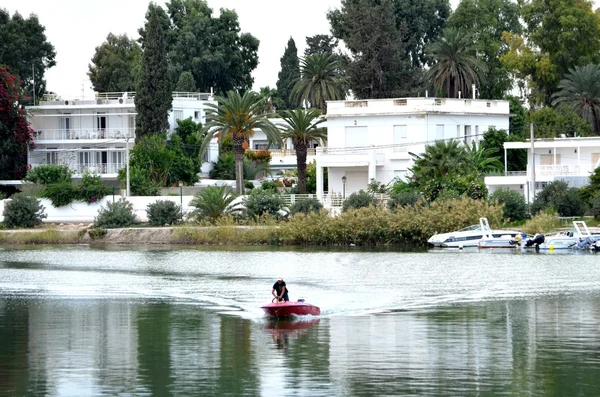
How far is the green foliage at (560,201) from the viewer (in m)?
87.3

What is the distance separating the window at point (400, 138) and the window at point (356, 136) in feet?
9.10

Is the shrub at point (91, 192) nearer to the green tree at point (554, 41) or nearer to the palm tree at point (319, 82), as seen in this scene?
the palm tree at point (319, 82)

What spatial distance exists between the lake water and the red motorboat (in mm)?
373

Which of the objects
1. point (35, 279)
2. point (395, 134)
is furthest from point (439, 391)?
point (395, 134)

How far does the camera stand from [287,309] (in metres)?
46.3

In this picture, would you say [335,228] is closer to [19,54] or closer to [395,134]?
[395,134]

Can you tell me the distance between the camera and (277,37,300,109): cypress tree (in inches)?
6265

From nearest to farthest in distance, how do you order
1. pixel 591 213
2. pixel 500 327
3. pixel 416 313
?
pixel 500 327 → pixel 416 313 → pixel 591 213

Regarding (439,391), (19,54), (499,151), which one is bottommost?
(439,391)

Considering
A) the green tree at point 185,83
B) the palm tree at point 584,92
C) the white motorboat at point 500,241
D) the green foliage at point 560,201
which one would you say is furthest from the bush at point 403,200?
the green tree at point 185,83

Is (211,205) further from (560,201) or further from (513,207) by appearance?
(560,201)

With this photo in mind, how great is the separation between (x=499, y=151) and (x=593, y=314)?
5810 cm

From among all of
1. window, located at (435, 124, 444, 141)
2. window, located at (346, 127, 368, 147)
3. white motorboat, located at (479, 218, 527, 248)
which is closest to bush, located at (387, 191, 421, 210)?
white motorboat, located at (479, 218, 527, 248)

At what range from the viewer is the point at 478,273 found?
6419cm
